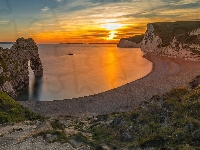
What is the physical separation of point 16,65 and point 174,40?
107514 millimetres

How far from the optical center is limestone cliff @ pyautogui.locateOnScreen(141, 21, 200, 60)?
123 metres

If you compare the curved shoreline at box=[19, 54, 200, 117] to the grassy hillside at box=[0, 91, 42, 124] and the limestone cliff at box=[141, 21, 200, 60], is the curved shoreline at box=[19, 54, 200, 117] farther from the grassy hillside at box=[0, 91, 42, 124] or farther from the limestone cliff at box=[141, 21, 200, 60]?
the limestone cliff at box=[141, 21, 200, 60]

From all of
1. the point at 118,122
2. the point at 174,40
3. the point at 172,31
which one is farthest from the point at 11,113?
the point at 172,31

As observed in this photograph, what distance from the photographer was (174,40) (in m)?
142

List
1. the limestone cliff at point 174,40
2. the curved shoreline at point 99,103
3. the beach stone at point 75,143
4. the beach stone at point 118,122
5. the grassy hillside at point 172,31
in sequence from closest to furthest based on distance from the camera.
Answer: the beach stone at point 75,143 → the beach stone at point 118,122 → the curved shoreline at point 99,103 → the limestone cliff at point 174,40 → the grassy hillside at point 172,31

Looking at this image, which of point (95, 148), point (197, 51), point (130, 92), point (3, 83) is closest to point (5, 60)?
point (3, 83)

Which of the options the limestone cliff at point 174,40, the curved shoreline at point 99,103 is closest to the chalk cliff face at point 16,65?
the curved shoreline at point 99,103

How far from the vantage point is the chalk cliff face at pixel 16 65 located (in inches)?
1977

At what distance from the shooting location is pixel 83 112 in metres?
37.7

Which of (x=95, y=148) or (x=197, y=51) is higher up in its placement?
(x=95, y=148)

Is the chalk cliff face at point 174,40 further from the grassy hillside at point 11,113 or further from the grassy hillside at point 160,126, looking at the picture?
the grassy hillside at point 11,113

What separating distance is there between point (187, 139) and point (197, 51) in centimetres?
10996

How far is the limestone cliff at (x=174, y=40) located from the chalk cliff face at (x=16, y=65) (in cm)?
7370

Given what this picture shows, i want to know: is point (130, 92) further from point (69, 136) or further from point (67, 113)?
point (69, 136)
